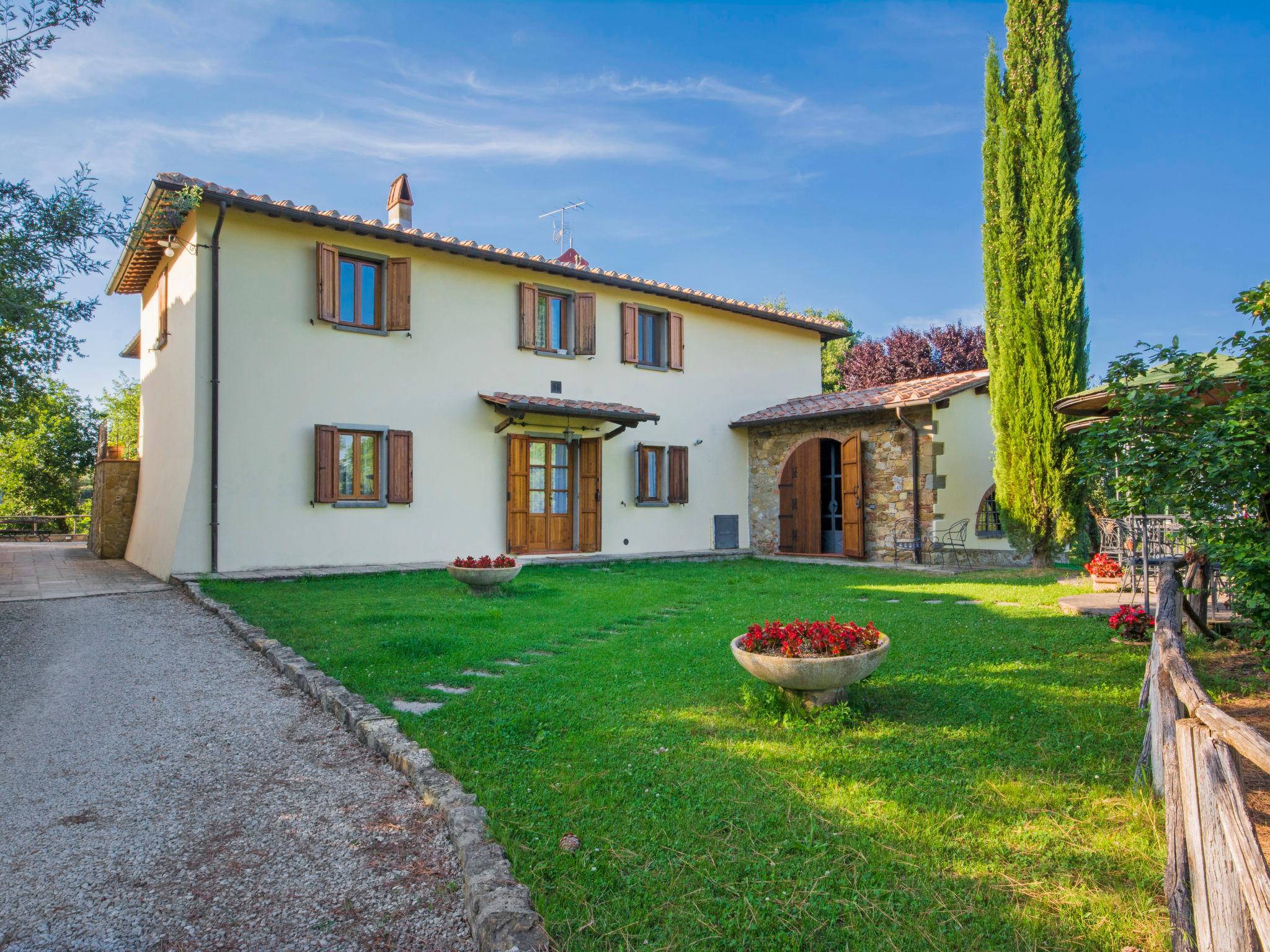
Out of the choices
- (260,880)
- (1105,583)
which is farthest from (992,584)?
(260,880)

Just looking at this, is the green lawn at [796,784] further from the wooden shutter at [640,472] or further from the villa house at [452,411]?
the wooden shutter at [640,472]

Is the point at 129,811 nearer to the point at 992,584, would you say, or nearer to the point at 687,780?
the point at 687,780

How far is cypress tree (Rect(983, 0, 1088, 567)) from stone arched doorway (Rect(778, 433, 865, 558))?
2.41 m

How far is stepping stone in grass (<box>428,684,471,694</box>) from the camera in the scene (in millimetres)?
4379

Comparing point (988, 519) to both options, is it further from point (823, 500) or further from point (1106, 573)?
point (1106, 573)

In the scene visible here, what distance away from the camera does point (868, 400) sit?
12.8 metres

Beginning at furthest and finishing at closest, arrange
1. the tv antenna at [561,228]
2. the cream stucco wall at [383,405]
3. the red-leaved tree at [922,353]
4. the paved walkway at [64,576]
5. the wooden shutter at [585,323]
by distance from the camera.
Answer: the red-leaved tree at [922,353]
the tv antenna at [561,228]
the wooden shutter at [585,323]
the cream stucco wall at [383,405]
the paved walkway at [64,576]

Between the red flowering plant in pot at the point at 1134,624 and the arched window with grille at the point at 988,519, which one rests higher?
the arched window with grille at the point at 988,519

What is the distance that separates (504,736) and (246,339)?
327 inches

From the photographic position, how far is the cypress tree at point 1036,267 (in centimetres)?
1077

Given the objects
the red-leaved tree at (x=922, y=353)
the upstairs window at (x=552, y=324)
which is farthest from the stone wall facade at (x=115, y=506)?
the red-leaved tree at (x=922, y=353)

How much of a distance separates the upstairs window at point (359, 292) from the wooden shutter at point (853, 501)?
8260 mm

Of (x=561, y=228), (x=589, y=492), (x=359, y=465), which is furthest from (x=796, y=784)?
(x=561, y=228)

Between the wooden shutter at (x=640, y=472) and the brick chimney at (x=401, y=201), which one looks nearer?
the brick chimney at (x=401, y=201)
